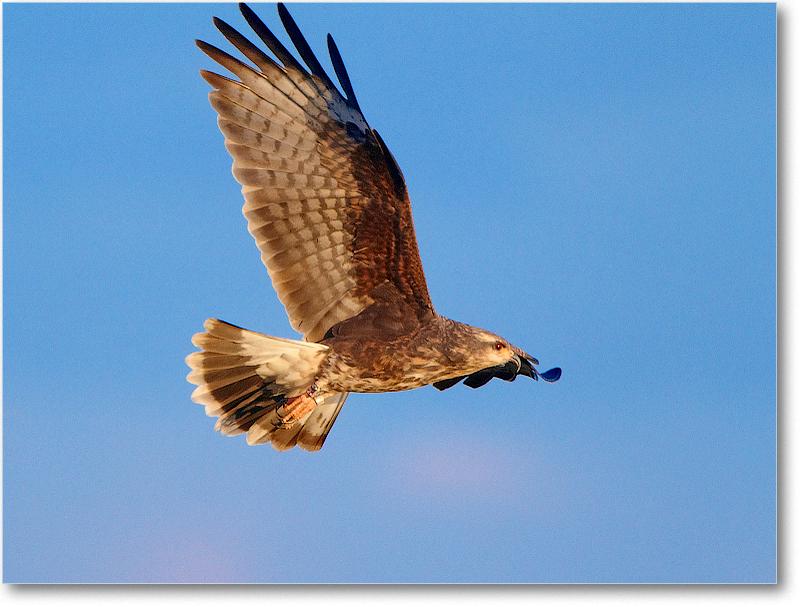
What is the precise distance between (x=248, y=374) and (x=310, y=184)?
3.70 feet

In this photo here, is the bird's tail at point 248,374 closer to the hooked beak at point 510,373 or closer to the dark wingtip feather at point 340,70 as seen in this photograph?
the hooked beak at point 510,373

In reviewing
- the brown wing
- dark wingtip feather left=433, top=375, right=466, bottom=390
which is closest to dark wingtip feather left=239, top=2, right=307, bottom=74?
the brown wing

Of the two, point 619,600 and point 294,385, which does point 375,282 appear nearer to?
point 294,385

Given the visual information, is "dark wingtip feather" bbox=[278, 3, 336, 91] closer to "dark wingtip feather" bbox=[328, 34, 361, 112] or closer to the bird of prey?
the bird of prey

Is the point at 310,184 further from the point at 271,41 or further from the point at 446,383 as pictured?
the point at 446,383

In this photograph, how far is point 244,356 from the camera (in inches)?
218

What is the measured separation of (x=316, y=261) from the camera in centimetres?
575

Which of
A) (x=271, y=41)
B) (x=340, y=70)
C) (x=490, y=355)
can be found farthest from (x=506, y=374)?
(x=271, y=41)

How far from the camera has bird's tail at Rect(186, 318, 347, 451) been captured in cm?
546

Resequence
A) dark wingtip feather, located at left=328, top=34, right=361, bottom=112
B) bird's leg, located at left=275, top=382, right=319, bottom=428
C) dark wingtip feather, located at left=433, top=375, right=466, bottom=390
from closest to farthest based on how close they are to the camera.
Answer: dark wingtip feather, located at left=328, top=34, right=361, bottom=112
bird's leg, located at left=275, top=382, right=319, bottom=428
dark wingtip feather, located at left=433, top=375, right=466, bottom=390

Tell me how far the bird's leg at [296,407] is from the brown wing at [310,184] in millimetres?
327

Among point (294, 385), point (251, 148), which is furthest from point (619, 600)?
point (251, 148)

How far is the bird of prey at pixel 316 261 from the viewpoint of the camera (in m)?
5.50

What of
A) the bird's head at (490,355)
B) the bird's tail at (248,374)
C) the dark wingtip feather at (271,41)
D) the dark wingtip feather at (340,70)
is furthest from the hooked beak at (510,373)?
the dark wingtip feather at (271,41)
